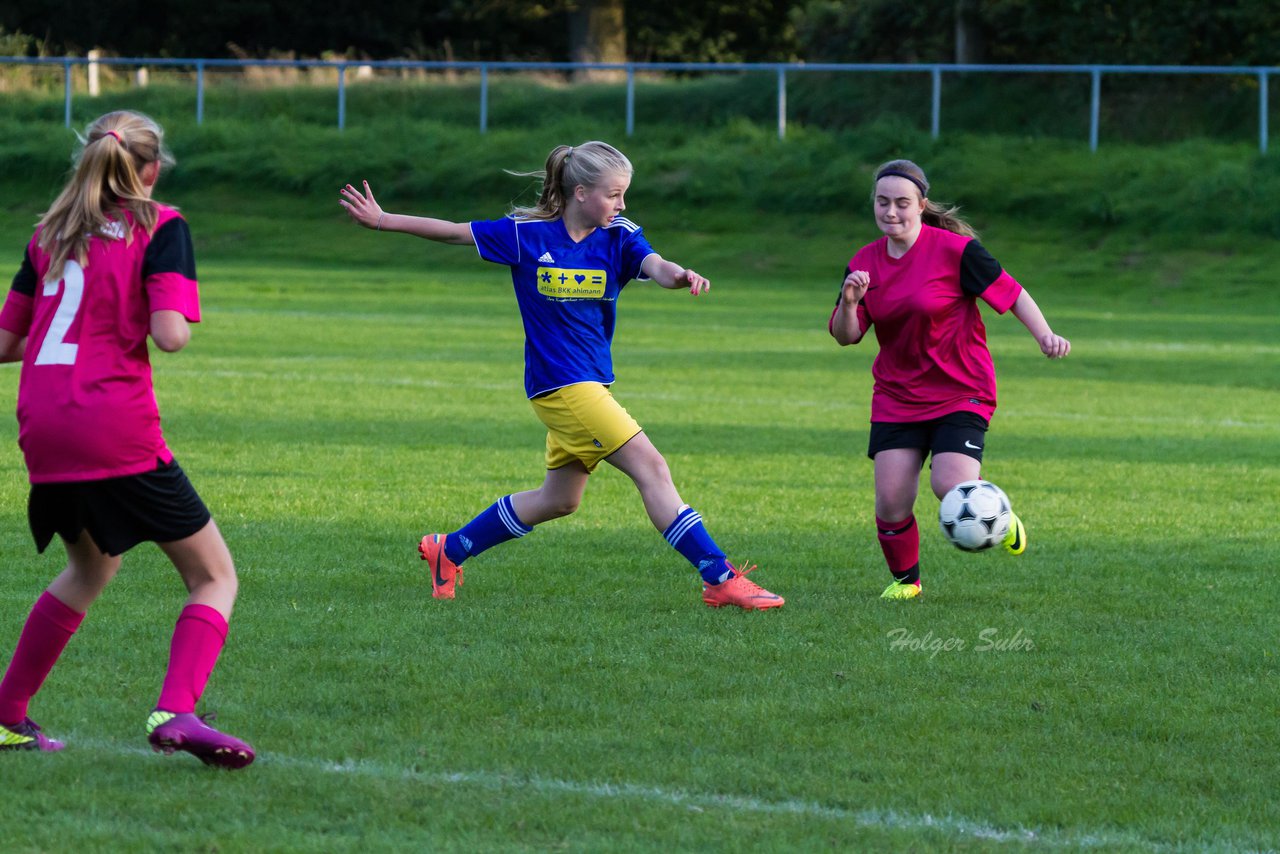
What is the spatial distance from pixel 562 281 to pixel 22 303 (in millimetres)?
2444

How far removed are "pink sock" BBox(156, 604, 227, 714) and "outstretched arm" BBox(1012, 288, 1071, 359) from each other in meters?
3.16

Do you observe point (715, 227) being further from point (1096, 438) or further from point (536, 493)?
point (536, 493)

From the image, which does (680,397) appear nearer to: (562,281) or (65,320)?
(562,281)

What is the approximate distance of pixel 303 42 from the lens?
173 ft

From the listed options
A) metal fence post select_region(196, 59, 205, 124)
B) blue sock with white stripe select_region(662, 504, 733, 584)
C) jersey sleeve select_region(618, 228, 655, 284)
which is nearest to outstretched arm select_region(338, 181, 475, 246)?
jersey sleeve select_region(618, 228, 655, 284)

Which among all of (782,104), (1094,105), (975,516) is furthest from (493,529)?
(782,104)

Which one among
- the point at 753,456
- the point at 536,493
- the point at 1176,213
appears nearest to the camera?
the point at 536,493

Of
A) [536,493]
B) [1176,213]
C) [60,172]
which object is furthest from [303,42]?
[536,493]

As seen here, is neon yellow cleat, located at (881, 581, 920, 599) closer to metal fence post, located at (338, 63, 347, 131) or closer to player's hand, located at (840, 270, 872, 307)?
player's hand, located at (840, 270, 872, 307)

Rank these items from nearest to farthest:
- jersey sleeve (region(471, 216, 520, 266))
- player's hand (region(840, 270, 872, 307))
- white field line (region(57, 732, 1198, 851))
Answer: white field line (region(57, 732, 1198, 851)), player's hand (region(840, 270, 872, 307)), jersey sleeve (region(471, 216, 520, 266))

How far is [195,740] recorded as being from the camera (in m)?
4.27

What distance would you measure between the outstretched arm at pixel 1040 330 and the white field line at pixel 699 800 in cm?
256

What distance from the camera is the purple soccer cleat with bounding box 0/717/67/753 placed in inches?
179

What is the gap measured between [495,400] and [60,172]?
2139 centimetres
